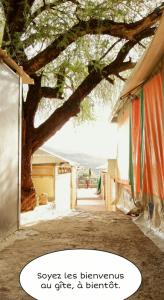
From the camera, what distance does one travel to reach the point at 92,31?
627 cm

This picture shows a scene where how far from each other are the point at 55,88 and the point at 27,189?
265 cm

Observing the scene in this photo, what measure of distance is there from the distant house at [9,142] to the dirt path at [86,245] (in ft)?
1.14

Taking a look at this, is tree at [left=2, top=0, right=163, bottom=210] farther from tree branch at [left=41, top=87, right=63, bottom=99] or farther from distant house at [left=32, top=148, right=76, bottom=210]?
distant house at [left=32, top=148, right=76, bottom=210]

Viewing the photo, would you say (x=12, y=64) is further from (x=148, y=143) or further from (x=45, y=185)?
(x=45, y=185)

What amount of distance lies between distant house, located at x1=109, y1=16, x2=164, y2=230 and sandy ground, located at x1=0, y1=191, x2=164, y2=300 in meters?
0.46

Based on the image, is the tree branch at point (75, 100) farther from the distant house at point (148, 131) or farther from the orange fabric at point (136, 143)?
the orange fabric at point (136, 143)

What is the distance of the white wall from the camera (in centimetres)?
418

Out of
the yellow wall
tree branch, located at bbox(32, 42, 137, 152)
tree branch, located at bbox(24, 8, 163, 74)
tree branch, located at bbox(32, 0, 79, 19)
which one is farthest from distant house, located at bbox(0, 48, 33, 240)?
the yellow wall

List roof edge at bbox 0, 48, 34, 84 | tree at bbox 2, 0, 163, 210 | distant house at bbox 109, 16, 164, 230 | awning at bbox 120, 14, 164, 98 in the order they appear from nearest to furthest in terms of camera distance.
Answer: awning at bbox 120, 14, 164, 98 → roof edge at bbox 0, 48, 34, 84 → distant house at bbox 109, 16, 164, 230 → tree at bbox 2, 0, 163, 210

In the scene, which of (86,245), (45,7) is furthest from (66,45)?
(86,245)

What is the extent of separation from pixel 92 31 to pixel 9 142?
3034 mm

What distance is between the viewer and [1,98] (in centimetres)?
412

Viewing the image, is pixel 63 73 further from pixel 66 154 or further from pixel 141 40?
pixel 66 154

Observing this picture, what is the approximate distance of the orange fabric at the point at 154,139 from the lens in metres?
4.37
